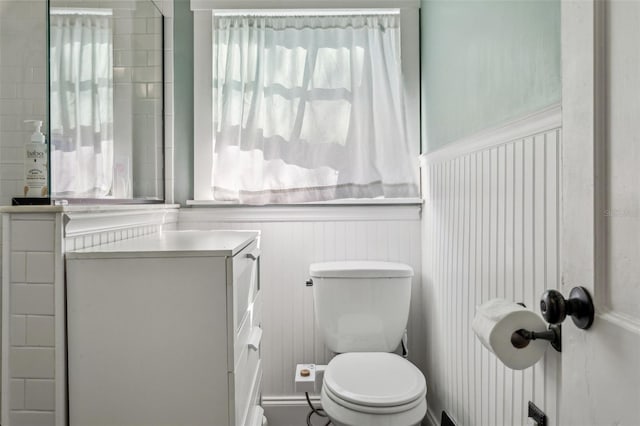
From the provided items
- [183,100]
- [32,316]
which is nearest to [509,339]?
[32,316]

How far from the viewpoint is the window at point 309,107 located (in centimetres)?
200

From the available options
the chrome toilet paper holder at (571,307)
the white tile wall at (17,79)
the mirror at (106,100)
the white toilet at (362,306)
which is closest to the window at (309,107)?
the mirror at (106,100)

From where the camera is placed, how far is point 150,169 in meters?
1.87

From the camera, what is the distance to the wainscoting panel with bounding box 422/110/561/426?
0.92m

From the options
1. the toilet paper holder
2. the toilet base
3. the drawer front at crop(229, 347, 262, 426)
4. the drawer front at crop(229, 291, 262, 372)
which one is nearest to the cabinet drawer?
the drawer front at crop(229, 291, 262, 372)

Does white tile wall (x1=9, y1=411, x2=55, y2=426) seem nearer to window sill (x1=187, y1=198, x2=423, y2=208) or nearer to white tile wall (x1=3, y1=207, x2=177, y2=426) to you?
white tile wall (x1=3, y1=207, x2=177, y2=426)

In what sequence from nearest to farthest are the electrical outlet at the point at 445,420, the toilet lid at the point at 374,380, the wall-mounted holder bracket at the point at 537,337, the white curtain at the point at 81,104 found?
the wall-mounted holder bracket at the point at 537,337 → the white curtain at the point at 81,104 → the toilet lid at the point at 374,380 → the electrical outlet at the point at 445,420

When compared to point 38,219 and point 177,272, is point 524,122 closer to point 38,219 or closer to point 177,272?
point 177,272

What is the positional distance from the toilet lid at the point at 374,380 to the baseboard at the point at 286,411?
561 mm

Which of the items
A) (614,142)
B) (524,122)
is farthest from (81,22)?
(614,142)

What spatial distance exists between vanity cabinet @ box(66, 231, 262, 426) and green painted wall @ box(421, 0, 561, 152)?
89 centimetres

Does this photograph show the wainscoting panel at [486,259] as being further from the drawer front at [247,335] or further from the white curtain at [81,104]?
the white curtain at [81,104]

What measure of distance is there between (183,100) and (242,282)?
4.03 ft

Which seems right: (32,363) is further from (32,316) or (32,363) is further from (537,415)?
(537,415)
